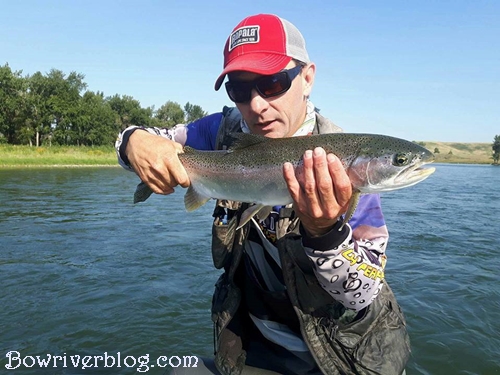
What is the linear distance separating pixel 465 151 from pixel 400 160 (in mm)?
144098

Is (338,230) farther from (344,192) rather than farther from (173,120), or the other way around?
(173,120)

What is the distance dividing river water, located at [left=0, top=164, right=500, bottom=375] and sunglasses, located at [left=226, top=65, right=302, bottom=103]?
12.1 feet

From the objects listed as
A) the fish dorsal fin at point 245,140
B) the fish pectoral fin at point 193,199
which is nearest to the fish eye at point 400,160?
the fish dorsal fin at point 245,140

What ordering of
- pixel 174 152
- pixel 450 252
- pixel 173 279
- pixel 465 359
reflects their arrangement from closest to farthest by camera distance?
pixel 174 152 < pixel 465 359 < pixel 173 279 < pixel 450 252

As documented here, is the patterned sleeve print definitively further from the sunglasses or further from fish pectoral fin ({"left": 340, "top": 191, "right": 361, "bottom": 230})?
the sunglasses

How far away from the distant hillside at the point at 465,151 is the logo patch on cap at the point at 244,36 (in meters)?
118

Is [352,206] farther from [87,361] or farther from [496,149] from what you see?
[496,149]

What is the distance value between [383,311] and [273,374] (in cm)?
99

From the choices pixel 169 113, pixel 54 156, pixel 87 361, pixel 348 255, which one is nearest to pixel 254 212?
pixel 348 255

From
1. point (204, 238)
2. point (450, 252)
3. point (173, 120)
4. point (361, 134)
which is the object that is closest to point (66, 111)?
point (173, 120)

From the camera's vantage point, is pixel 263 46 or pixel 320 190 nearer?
pixel 320 190

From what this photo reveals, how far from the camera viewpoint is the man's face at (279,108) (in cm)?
270

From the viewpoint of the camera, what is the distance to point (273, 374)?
2.92 m

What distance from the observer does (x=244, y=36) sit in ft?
9.21
